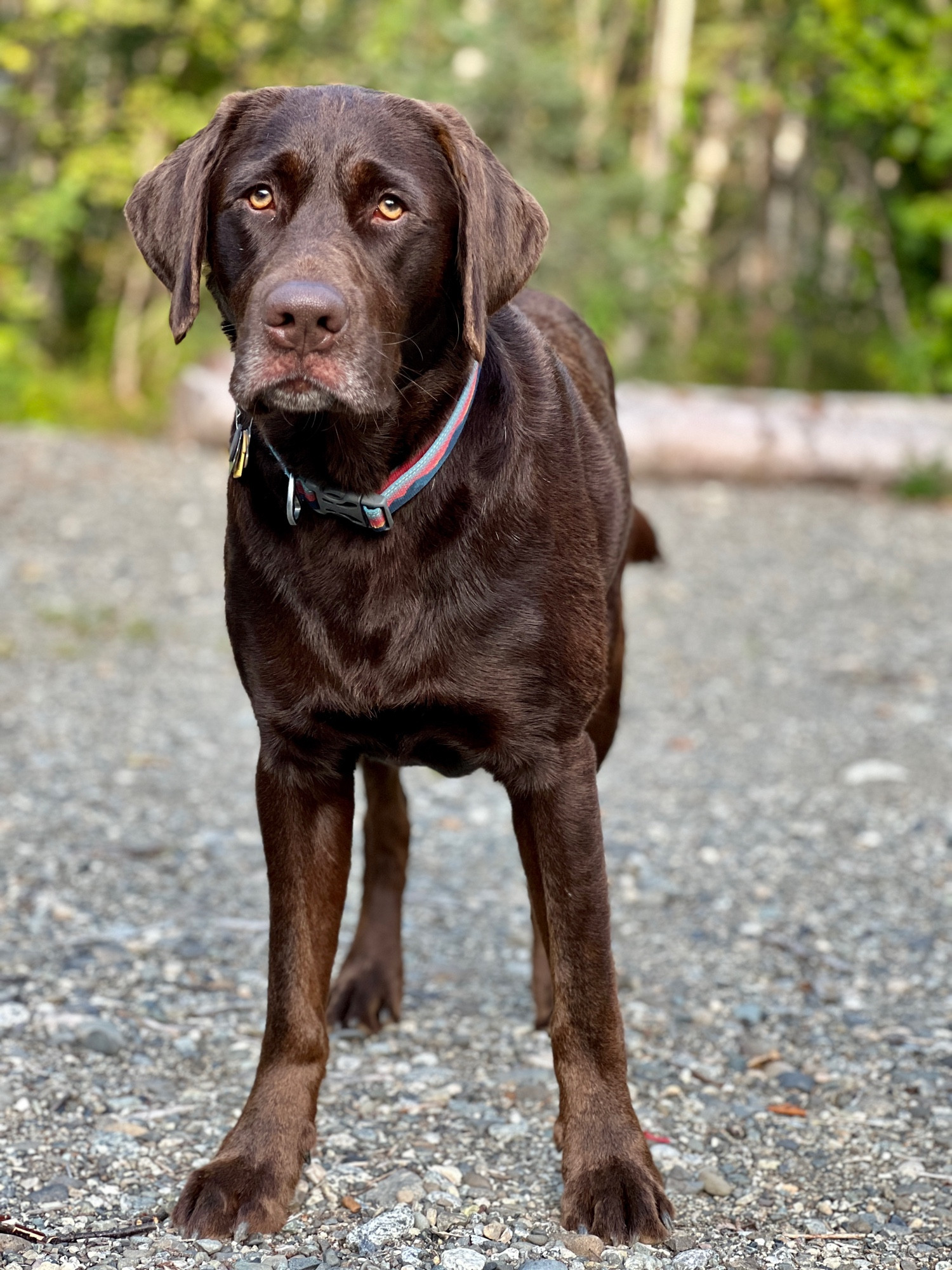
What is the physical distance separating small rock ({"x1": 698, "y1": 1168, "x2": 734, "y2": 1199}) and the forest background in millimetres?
11410

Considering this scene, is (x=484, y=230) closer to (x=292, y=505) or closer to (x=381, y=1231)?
(x=292, y=505)

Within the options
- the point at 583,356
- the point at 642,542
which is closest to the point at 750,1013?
the point at 642,542

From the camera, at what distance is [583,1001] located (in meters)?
2.99

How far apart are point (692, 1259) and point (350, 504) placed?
1508 mm

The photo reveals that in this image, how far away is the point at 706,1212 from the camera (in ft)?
9.72

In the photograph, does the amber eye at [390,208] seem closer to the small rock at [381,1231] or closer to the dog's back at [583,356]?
the dog's back at [583,356]

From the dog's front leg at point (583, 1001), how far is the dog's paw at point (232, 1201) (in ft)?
1.80

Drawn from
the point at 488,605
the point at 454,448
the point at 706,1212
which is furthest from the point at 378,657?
the point at 706,1212

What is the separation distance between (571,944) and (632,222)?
1523 cm

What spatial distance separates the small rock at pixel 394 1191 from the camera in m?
2.94

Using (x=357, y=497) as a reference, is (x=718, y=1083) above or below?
below

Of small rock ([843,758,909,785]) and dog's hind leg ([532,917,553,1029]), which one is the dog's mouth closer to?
dog's hind leg ([532,917,553,1029])

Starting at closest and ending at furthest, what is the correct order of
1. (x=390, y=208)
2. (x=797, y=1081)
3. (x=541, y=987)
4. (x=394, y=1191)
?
(x=390, y=208) → (x=394, y=1191) → (x=797, y=1081) → (x=541, y=987)

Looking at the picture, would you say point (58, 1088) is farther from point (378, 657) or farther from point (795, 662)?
point (795, 662)
